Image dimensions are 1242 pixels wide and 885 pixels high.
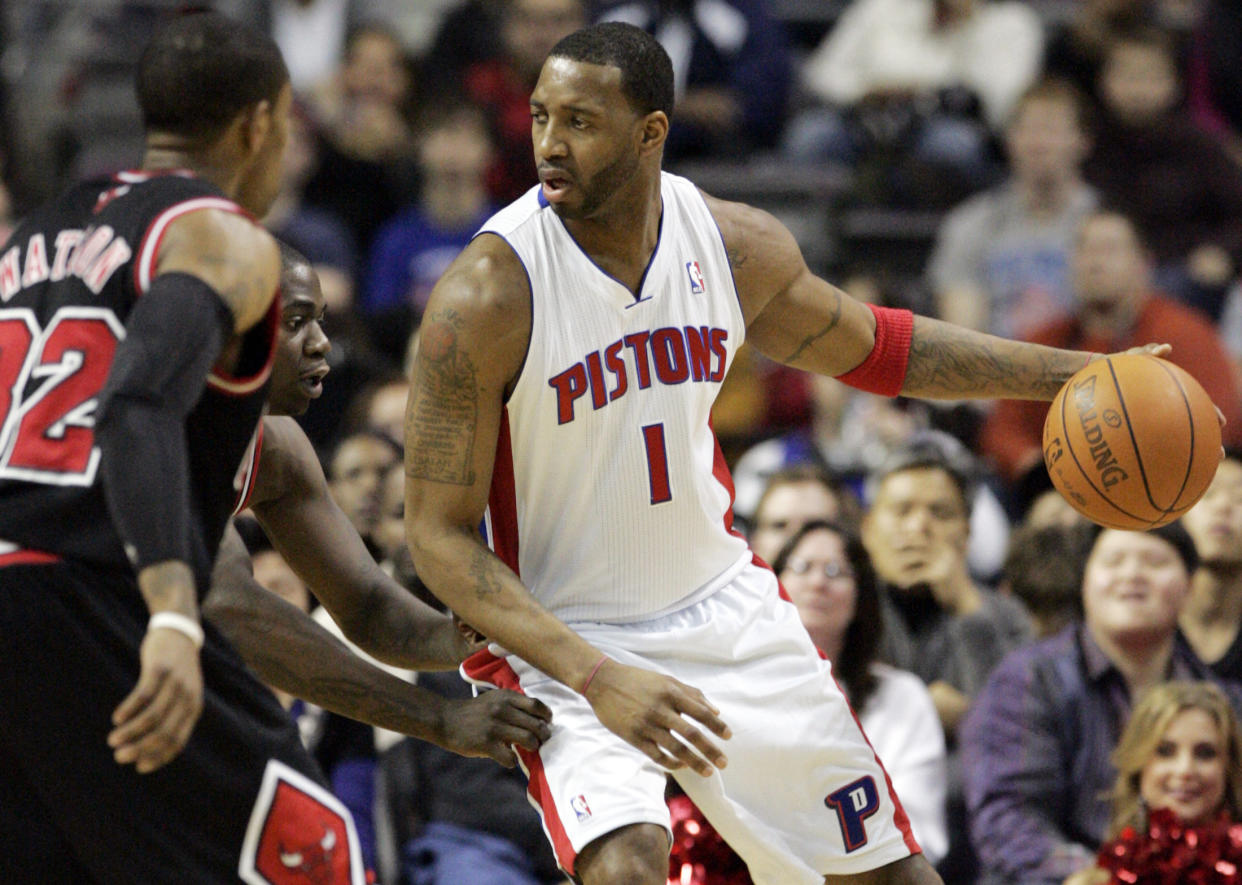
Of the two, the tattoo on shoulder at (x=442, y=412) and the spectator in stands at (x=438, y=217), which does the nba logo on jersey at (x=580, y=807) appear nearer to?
the tattoo on shoulder at (x=442, y=412)

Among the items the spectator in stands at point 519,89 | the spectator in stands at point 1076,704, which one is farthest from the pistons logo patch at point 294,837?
the spectator in stands at point 519,89

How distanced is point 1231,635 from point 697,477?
2920 millimetres

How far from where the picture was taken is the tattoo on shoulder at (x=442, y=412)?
3908 millimetres

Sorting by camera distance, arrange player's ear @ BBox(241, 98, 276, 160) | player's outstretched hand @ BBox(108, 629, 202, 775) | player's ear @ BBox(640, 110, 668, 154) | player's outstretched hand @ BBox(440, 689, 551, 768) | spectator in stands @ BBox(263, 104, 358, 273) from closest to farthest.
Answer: player's outstretched hand @ BBox(108, 629, 202, 775) < player's ear @ BBox(241, 98, 276, 160) < player's outstretched hand @ BBox(440, 689, 551, 768) < player's ear @ BBox(640, 110, 668, 154) < spectator in stands @ BBox(263, 104, 358, 273)

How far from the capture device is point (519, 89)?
1023 centimetres

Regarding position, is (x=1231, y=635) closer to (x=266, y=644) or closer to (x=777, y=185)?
(x=266, y=644)

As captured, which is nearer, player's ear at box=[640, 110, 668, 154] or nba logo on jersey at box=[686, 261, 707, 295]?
player's ear at box=[640, 110, 668, 154]

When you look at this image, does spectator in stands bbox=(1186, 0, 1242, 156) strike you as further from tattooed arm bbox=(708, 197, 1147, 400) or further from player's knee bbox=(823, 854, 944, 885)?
player's knee bbox=(823, 854, 944, 885)

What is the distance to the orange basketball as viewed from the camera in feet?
14.2

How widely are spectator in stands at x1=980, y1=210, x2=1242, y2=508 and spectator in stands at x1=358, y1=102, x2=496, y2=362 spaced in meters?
3.01

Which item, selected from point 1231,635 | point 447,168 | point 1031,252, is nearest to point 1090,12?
point 1031,252

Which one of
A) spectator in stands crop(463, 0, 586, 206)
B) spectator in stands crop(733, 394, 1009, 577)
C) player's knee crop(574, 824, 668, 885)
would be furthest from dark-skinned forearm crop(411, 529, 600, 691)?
spectator in stands crop(463, 0, 586, 206)

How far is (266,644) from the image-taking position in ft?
13.7

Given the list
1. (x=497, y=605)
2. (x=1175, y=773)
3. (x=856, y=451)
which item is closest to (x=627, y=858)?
(x=497, y=605)
